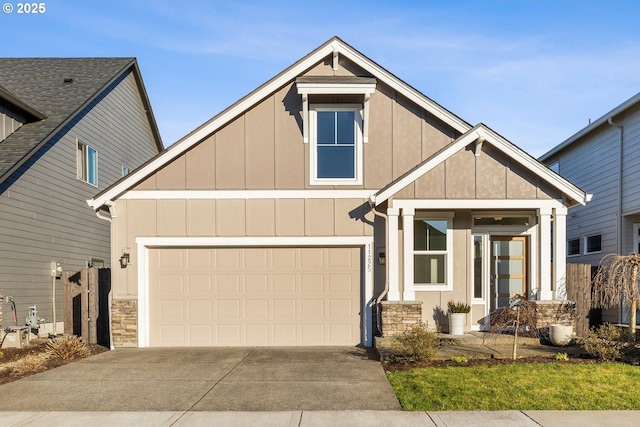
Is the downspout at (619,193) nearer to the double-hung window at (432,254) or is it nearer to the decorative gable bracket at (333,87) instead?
the double-hung window at (432,254)

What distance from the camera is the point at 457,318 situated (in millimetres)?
10867

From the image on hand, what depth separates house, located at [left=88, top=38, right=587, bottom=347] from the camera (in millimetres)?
11352

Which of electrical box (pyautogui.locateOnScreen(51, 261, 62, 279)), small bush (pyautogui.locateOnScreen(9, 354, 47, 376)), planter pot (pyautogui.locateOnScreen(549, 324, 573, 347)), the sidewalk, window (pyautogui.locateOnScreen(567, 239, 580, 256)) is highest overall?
window (pyautogui.locateOnScreen(567, 239, 580, 256))

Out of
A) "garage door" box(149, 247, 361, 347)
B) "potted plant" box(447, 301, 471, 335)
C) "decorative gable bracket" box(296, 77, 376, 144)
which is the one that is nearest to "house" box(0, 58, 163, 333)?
"garage door" box(149, 247, 361, 347)

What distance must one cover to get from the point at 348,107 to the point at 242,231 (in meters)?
3.65

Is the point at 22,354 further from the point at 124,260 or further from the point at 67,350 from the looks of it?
the point at 124,260

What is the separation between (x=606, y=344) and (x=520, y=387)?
109 inches

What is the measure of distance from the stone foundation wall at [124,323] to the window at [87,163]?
6.06m

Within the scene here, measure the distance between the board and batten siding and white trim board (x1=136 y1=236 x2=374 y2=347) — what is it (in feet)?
11.7

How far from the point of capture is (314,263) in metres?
11.5

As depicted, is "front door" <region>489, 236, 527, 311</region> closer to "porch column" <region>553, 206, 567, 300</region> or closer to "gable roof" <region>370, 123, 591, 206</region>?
"porch column" <region>553, 206, 567, 300</region>

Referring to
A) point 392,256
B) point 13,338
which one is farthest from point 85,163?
point 392,256

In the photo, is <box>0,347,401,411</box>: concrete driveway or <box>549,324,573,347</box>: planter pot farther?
<box>549,324,573,347</box>: planter pot

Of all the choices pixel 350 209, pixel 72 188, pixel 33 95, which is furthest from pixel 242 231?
pixel 33 95
